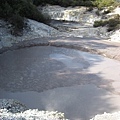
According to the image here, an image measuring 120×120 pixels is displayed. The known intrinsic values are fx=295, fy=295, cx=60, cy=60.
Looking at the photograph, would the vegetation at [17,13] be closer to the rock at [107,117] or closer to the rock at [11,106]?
the rock at [11,106]

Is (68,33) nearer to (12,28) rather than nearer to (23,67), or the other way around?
(12,28)

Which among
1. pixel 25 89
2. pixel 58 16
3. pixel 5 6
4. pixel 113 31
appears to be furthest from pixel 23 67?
pixel 58 16

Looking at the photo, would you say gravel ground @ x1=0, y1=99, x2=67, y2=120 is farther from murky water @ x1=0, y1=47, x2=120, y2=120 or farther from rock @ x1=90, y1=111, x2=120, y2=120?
rock @ x1=90, y1=111, x2=120, y2=120

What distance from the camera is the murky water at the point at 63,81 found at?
11812 millimetres

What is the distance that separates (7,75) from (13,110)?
480 centimetres

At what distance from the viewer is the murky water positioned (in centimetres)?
1181

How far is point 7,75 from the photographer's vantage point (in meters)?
14.9

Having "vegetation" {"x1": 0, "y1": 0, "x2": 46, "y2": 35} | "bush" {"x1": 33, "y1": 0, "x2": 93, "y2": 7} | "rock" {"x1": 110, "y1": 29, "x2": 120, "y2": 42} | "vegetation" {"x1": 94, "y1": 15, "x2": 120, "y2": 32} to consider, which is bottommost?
"rock" {"x1": 110, "y1": 29, "x2": 120, "y2": 42}

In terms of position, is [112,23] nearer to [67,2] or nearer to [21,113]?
[67,2]

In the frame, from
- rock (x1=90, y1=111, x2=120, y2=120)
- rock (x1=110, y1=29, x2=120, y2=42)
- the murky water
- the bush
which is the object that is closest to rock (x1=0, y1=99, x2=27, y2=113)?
the murky water

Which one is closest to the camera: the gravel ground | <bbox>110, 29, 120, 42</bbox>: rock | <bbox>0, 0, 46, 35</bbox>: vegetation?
the gravel ground

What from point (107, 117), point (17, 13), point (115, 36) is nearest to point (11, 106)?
point (107, 117)

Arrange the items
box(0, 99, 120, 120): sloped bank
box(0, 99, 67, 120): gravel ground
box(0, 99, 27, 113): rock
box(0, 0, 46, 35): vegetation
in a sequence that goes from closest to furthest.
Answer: box(0, 99, 67, 120): gravel ground → box(0, 99, 120, 120): sloped bank → box(0, 99, 27, 113): rock → box(0, 0, 46, 35): vegetation

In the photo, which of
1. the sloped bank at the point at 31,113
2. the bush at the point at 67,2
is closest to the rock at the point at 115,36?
the sloped bank at the point at 31,113
